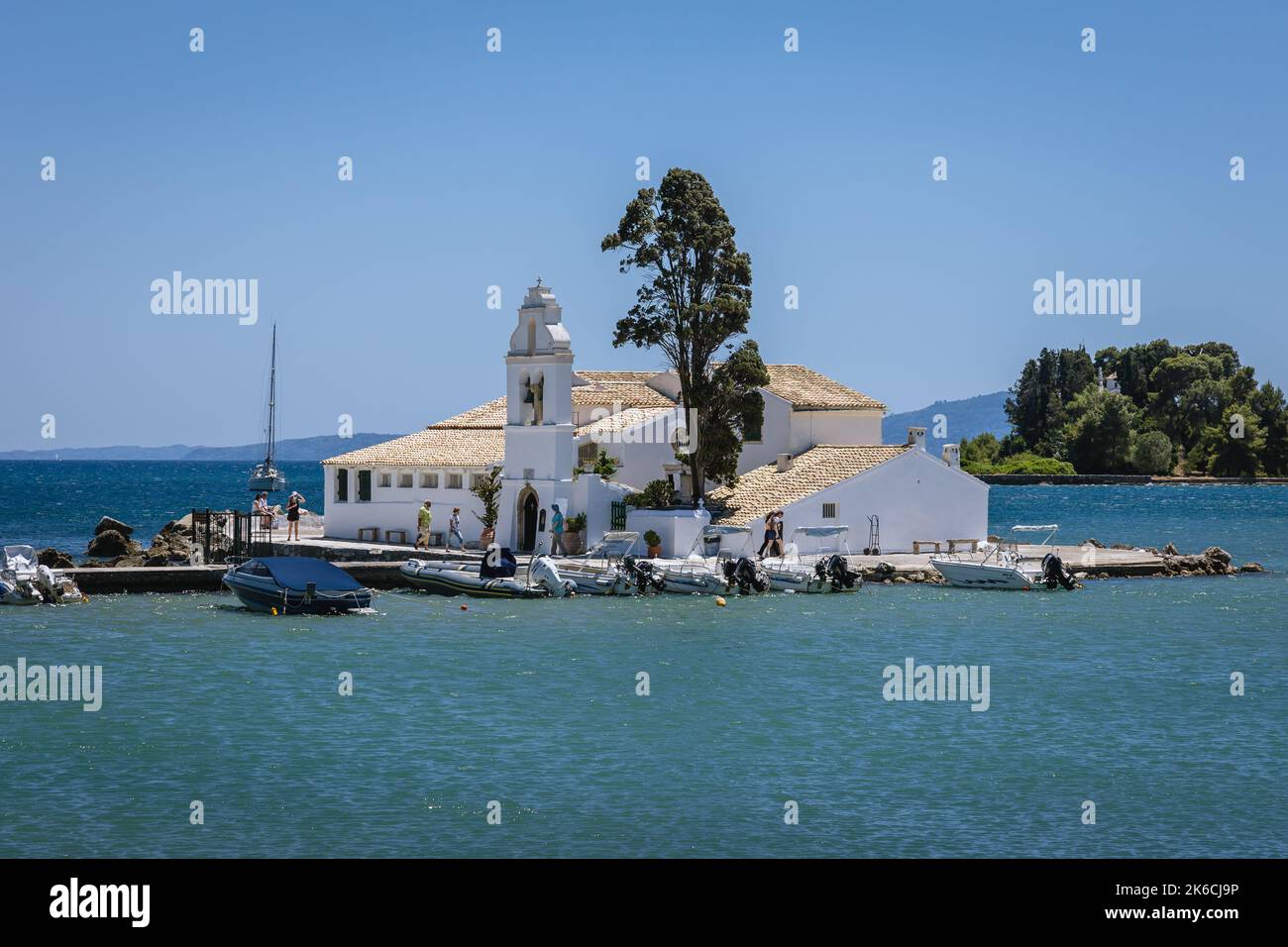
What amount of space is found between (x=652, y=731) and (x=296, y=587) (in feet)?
59.9

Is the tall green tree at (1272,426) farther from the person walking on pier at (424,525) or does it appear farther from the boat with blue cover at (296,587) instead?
Answer: the boat with blue cover at (296,587)

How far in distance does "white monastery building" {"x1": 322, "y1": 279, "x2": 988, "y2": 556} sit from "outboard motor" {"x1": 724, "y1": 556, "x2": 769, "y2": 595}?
3429mm

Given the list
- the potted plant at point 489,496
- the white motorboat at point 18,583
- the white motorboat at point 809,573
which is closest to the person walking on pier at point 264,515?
the potted plant at point 489,496

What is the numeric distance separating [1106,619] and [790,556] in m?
9.86

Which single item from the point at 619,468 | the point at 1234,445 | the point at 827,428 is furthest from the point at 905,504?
the point at 1234,445

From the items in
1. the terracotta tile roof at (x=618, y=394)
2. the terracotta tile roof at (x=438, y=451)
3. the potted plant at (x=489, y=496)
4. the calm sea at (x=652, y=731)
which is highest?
the terracotta tile roof at (x=618, y=394)

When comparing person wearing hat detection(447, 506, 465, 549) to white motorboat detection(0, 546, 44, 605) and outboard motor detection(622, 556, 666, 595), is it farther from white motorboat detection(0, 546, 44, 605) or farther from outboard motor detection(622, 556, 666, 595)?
white motorboat detection(0, 546, 44, 605)

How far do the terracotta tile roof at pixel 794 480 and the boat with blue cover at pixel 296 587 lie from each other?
13239 millimetres

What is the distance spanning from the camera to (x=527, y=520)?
166 ft

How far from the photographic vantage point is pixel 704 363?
172ft

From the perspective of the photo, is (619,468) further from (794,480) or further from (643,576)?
(643,576)

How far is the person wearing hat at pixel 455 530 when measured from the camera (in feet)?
168
